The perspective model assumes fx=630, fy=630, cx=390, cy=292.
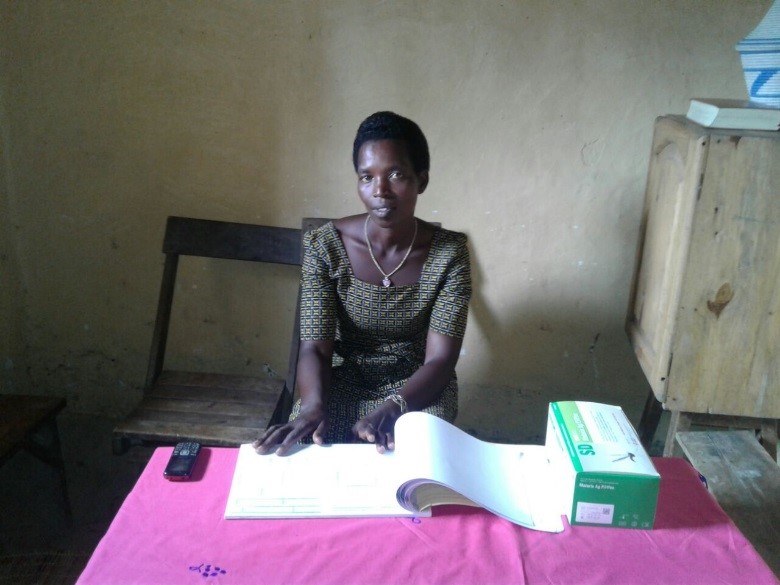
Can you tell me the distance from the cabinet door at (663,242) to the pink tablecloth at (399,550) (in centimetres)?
49

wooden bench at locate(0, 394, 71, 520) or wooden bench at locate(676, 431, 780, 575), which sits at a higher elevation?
wooden bench at locate(676, 431, 780, 575)

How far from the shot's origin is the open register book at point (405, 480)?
1.03 meters

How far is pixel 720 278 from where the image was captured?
1362 millimetres

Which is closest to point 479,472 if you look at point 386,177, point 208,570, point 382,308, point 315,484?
point 315,484

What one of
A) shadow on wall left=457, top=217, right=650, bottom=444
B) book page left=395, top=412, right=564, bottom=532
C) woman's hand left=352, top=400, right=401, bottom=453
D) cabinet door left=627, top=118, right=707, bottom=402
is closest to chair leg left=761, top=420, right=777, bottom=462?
cabinet door left=627, top=118, right=707, bottom=402

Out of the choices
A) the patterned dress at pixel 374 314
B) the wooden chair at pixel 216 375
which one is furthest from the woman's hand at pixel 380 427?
the wooden chair at pixel 216 375

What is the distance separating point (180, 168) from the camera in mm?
2020

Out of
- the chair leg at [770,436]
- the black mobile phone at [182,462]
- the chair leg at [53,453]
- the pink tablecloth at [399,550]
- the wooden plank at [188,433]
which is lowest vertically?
the chair leg at [53,453]

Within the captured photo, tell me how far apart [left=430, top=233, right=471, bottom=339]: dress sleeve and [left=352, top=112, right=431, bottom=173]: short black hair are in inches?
9.8

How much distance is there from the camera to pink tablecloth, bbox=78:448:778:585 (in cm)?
91

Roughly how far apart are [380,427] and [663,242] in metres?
0.85

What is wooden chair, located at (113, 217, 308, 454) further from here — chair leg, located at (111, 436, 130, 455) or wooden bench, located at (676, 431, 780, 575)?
wooden bench, located at (676, 431, 780, 575)

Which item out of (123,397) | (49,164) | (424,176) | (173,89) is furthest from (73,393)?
(424,176)

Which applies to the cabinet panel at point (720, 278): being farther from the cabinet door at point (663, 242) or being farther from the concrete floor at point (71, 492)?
the concrete floor at point (71, 492)
